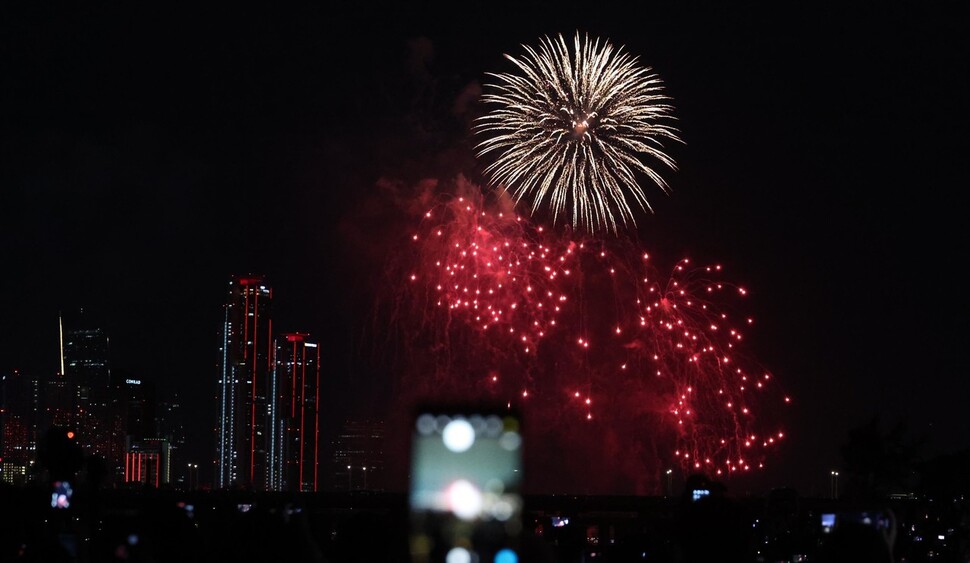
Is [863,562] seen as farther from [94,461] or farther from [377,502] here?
[377,502]

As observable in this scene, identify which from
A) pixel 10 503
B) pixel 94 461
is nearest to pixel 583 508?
pixel 94 461

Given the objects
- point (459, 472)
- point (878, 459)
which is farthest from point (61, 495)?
point (878, 459)

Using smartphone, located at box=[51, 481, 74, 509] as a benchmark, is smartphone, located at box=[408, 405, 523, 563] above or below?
above

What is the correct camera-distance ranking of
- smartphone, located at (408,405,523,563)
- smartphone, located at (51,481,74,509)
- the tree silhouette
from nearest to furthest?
1. smartphone, located at (408,405,523,563)
2. smartphone, located at (51,481,74,509)
3. the tree silhouette

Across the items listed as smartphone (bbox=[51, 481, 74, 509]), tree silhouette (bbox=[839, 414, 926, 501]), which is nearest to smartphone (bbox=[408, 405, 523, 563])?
smartphone (bbox=[51, 481, 74, 509])

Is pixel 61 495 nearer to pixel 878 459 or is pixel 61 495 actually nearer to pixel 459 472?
pixel 459 472

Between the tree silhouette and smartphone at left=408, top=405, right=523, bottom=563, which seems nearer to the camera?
smartphone at left=408, top=405, right=523, bottom=563

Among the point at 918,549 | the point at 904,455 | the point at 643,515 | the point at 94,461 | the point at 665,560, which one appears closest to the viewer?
the point at 665,560

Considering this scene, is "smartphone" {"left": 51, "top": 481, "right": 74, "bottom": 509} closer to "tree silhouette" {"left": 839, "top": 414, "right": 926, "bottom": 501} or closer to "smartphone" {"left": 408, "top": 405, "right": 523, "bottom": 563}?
"smartphone" {"left": 408, "top": 405, "right": 523, "bottom": 563}

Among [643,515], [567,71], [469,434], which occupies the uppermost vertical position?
[567,71]
